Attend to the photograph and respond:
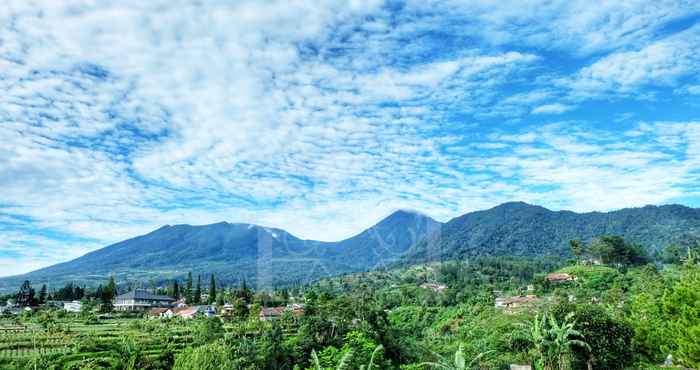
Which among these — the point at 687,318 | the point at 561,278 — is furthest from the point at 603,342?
the point at 561,278

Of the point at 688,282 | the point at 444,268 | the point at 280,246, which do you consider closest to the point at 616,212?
the point at 444,268

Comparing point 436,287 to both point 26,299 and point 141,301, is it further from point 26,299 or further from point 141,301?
point 26,299

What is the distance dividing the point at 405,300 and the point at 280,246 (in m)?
137

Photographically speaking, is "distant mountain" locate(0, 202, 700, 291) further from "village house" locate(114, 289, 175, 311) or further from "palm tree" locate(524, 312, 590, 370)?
"palm tree" locate(524, 312, 590, 370)

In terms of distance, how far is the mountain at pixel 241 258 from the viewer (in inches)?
5039

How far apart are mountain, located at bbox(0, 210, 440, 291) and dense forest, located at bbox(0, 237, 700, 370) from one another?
79.9 meters

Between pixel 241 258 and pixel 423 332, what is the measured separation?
14734 cm

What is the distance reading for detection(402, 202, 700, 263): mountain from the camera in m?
99.4

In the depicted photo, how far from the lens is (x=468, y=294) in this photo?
49125 mm

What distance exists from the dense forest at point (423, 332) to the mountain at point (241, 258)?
7994 centimetres

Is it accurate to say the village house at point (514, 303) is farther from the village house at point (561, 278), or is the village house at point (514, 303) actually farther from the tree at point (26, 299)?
the tree at point (26, 299)

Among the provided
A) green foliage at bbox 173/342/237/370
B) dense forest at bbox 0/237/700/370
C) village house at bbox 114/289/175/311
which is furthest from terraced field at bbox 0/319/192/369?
village house at bbox 114/289/175/311

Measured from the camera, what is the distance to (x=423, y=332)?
39.1 metres

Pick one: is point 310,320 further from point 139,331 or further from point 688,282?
point 688,282
